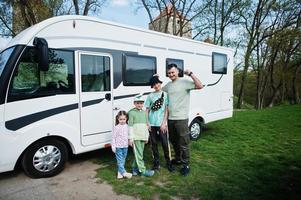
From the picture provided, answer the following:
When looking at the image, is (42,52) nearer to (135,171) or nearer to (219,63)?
(135,171)

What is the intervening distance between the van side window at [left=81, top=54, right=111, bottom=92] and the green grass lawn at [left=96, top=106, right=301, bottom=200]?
1.67 meters

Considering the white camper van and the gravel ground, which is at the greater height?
the white camper van

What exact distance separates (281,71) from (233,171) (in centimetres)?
2328

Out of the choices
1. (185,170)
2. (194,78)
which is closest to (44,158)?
(185,170)

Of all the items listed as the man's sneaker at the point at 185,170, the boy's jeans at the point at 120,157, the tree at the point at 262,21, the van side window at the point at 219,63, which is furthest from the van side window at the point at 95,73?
the tree at the point at 262,21

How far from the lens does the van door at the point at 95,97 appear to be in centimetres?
483

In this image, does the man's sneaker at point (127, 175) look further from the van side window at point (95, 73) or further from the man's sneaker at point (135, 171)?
the van side window at point (95, 73)

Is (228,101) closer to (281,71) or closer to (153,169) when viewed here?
(153,169)

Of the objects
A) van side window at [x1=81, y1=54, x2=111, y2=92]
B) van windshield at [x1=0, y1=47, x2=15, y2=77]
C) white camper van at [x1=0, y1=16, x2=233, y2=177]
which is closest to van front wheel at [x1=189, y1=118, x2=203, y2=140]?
white camper van at [x1=0, y1=16, x2=233, y2=177]

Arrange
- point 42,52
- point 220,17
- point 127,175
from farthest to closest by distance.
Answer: point 220,17
point 127,175
point 42,52

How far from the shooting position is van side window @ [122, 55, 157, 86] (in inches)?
217

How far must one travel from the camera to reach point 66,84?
15.2 ft

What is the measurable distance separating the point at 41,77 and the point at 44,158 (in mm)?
1463

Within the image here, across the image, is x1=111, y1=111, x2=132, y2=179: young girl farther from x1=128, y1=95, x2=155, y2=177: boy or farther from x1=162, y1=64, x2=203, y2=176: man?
x1=162, y1=64, x2=203, y2=176: man
